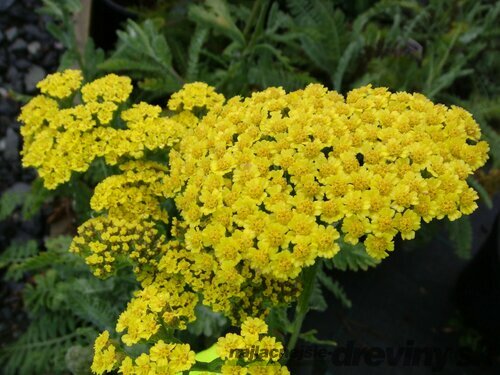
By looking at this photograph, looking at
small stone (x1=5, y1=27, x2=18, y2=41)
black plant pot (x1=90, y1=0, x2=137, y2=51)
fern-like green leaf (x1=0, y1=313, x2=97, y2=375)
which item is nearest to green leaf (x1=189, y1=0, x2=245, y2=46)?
black plant pot (x1=90, y1=0, x2=137, y2=51)

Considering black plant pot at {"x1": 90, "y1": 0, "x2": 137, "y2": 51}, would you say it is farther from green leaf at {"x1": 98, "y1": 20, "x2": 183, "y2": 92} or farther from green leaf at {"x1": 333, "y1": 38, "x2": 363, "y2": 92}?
green leaf at {"x1": 333, "y1": 38, "x2": 363, "y2": 92}

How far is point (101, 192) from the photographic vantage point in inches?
49.6

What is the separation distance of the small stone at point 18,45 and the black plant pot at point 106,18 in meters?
0.60

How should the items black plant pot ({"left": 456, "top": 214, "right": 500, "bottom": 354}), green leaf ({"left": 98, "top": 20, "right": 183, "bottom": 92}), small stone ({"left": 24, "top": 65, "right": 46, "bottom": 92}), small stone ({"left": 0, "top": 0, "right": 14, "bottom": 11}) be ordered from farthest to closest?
1. small stone ({"left": 0, "top": 0, "right": 14, "bottom": 11})
2. small stone ({"left": 24, "top": 65, "right": 46, "bottom": 92})
3. black plant pot ({"left": 456, "top": 214, "right": 500, "bottom": 354})
4. green leaf ({"left": 98, "top": 20, "right": 183, "bottom": 92})

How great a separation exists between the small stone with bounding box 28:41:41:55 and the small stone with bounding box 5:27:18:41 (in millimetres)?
103

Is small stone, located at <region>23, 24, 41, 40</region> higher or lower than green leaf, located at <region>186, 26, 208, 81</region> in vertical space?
higher

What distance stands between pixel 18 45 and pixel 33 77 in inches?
10.3

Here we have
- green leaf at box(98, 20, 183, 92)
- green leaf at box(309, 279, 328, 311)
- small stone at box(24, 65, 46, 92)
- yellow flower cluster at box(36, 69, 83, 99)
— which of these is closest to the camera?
yellow flower cluster at box(36, 69, 83, 99)

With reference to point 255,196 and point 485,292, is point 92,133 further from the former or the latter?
point 485,292

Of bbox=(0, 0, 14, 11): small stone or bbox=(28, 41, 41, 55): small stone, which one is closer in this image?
bbox=(28, 41, 41, 55): small stone

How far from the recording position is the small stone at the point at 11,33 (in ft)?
10.5

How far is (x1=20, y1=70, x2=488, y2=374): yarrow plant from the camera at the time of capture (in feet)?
3.37

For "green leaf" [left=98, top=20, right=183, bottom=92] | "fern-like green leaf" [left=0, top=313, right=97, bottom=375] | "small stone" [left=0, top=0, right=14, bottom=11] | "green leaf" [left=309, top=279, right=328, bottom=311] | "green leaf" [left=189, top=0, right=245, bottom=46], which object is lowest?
"fern-like green leaf" [left=0, top=313, right=97, bottom=375]

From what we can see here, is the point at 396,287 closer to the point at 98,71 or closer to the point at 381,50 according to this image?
the point at 381,50
